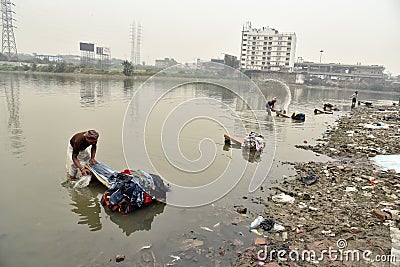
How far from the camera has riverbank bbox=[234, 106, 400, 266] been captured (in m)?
3.68

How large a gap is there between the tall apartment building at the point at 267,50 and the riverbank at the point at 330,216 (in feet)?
236

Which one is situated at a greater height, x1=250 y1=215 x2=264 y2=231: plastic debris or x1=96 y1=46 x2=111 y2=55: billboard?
x1=96 y1=46 x2=111 y2=55: billboard

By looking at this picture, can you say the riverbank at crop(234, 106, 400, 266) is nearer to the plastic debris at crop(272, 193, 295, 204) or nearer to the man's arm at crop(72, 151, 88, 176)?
Answer: the plastic debris at crop(272, 193, 295, 204)

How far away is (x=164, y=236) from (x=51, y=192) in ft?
8.63

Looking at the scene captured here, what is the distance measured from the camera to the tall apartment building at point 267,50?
76938mm

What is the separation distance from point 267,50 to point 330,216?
78589 millimetres

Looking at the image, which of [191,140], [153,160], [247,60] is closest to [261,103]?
[191,140]

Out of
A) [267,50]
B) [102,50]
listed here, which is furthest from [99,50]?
[267,50]

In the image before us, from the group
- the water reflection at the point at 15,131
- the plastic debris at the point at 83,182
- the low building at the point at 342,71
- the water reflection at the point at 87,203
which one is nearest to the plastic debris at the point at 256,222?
the water reflection at the point at 87,203

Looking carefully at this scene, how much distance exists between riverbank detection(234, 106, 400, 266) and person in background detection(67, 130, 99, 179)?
335 cm

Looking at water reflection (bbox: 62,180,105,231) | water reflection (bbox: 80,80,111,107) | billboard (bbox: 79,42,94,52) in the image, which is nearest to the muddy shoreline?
water reflection (bbox: 62,180,105,231)

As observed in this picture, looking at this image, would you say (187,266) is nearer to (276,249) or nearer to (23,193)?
(276,249)

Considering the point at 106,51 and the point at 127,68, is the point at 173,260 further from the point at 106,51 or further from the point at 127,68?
the point at 106,51

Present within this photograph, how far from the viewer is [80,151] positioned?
231 inches
